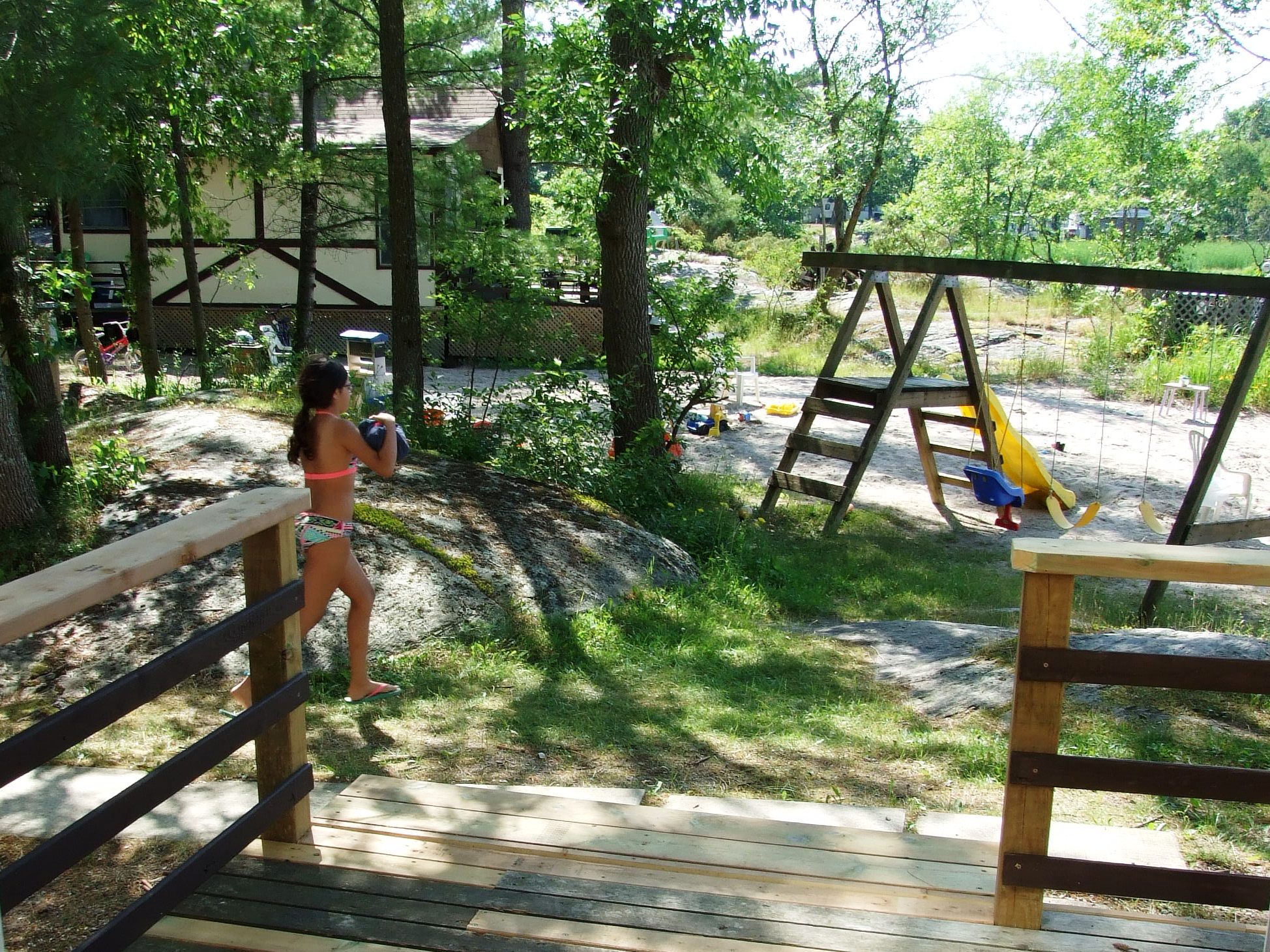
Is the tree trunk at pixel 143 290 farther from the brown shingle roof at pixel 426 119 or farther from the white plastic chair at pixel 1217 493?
the white plastic chair at pixel 1217 493

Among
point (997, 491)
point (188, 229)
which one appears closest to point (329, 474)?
point (997, 491)

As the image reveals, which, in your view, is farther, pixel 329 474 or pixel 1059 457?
pixel 1059 457

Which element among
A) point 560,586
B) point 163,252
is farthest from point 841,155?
point 560,586

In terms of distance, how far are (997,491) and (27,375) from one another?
25.0ft

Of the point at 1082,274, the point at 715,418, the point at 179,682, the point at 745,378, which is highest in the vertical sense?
the point at 1082,274

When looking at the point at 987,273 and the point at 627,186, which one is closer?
the point at 987,273

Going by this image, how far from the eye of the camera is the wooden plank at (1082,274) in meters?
6.54

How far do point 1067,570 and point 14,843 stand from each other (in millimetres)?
3093

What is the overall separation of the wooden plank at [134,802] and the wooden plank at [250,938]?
11.3 inches

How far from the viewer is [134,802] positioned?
7.55 ft

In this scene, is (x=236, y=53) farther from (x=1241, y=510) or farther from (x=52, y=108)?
(x=1241, y=510)

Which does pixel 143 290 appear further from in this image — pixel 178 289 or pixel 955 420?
pixel 955 420

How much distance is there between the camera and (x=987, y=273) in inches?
313

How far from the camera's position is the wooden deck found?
2467 millimetres
